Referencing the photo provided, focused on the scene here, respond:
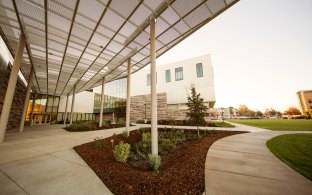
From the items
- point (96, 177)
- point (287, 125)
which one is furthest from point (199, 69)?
point (96, 177)

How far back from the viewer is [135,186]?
3564mm

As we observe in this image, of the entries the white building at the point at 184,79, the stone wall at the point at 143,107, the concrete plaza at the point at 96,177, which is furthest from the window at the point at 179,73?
the concrete plaza at the point at 96,177

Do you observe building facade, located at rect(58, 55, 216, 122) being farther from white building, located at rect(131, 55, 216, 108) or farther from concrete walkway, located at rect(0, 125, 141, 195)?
concrete walkway, located at rect(0, 125, 141, 195)

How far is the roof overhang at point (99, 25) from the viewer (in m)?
7.28

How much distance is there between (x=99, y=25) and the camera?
8719 mm

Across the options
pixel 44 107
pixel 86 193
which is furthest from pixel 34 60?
pixel 44 107

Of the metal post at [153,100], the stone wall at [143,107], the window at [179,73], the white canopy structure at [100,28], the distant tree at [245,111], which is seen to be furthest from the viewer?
the distant tree at [245,111]

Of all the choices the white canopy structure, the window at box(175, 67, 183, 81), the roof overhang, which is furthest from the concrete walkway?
the window at box(175, 67, 183, 81)

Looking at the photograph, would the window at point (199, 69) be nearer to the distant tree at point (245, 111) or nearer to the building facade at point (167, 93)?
the building facade at point (167, 93)

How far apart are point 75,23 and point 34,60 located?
32.8 ft

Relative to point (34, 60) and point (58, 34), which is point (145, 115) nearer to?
point (34, 60)

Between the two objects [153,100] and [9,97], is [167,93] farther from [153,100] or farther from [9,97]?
[9,97]

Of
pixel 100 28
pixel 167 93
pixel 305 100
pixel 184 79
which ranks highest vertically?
pixel 184 79

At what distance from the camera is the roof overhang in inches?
287
